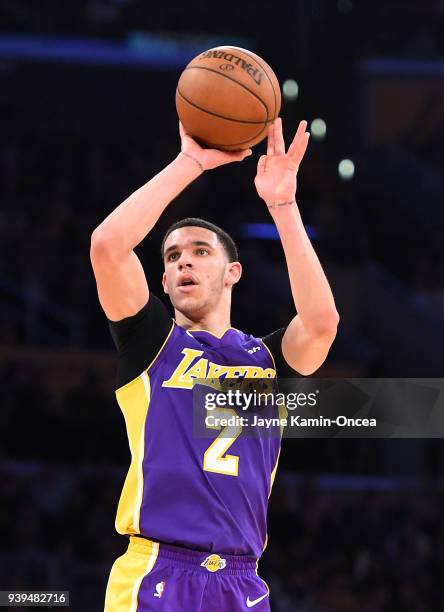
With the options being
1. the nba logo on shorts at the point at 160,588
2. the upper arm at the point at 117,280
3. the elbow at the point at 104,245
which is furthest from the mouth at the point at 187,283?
the nba logo on shorts at the point at 160,588

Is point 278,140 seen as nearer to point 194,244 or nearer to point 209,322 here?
point 194,244

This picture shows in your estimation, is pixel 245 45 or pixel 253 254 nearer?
pixel 253 254

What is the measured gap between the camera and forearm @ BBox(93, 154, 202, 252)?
407cm

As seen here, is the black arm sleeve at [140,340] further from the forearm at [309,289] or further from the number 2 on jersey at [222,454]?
the forearm at [309,289]

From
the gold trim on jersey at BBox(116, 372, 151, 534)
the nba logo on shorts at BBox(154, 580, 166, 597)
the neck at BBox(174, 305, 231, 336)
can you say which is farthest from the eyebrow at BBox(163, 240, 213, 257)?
the nba logo on shorts at BBox(154, 580, 166, 597)

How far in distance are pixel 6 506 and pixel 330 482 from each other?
399 cm

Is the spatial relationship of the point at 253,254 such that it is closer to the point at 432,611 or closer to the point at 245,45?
the point at 245,45

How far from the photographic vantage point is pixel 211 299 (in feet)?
15.0

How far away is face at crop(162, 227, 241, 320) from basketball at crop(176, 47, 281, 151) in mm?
447

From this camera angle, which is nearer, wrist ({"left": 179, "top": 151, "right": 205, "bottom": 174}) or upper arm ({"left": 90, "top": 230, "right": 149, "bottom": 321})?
upper arm ({"left": 90, "top": 230, "right": 149, "bottom": 321})

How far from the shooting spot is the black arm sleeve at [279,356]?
4582 millimetres

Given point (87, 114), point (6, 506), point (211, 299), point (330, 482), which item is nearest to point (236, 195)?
point (87, 114)

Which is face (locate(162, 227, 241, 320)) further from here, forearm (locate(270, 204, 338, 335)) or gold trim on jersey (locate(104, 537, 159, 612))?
gold trim on jersey (locate(104, 537, 159, 612))

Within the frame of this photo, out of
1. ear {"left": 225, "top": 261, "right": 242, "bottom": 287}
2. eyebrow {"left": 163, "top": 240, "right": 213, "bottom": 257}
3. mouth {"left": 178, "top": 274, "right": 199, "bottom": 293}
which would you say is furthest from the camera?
ear {"left": 225, "top": 261, "right": 242, "bottom": 287}
